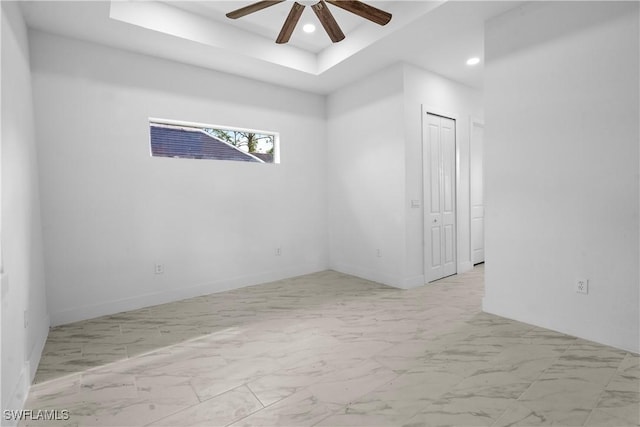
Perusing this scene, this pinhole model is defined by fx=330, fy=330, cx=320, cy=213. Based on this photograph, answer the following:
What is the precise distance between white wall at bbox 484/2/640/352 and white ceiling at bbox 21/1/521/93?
1.67ft

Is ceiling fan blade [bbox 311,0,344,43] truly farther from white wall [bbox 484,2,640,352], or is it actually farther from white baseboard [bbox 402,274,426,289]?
white baseboard [bbox 402,274,426,289]

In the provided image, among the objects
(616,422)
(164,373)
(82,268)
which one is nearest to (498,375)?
(616,422)

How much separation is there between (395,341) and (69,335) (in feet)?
9.26

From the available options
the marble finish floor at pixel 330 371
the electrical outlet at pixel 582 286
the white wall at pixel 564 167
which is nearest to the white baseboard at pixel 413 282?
the marble finish floor at pixel 330 371

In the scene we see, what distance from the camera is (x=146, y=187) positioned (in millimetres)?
3633

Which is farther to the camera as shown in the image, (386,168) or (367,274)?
(367,274)

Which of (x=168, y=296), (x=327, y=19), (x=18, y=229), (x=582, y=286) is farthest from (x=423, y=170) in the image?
(x=18, y=229)

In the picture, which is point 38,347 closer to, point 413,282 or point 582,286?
point 413,282

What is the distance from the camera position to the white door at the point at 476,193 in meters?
5.25

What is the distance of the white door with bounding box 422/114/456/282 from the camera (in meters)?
4.37

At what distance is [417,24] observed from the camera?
10.3 ft

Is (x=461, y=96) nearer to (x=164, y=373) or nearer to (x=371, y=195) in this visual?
(x=371, y=195)

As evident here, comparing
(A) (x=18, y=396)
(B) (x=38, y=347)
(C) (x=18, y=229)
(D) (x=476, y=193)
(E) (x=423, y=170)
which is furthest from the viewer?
(D) (x=476, y=193)

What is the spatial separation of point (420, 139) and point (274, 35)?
2.17 metres
